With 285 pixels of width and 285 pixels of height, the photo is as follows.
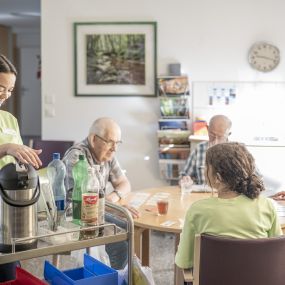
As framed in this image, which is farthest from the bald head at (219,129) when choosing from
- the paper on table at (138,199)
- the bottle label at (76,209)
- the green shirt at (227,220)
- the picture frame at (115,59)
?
the bottle label at (76,209)

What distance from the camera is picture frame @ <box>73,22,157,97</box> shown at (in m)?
4.45

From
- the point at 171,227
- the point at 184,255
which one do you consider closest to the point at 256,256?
the point at 184,255

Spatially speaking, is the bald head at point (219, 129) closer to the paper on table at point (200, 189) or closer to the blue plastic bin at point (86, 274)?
the paper on table at point (200, 189)

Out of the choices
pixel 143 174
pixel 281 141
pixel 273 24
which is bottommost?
pixel 143 174

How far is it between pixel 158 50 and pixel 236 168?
8.62 ft

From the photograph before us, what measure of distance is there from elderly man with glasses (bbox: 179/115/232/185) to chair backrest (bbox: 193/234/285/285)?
1.67m

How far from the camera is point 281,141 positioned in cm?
433

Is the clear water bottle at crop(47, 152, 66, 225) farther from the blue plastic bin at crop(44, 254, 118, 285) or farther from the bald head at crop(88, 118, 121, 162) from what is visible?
the bald head at crop(88, 118, 121, 162)

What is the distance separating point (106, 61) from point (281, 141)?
1.76 metres

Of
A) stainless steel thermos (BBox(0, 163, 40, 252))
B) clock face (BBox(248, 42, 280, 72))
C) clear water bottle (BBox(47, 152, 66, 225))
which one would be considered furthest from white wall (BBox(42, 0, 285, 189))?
stainless steel thermos (BBox(0, 163, 40, 252))

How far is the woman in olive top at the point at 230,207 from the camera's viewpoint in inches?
74.4

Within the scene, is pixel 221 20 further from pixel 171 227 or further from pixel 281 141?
pixel 171 227

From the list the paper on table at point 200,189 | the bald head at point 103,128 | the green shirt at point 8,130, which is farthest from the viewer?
the paper on table at point 200,189

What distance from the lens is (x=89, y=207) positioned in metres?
1.62
